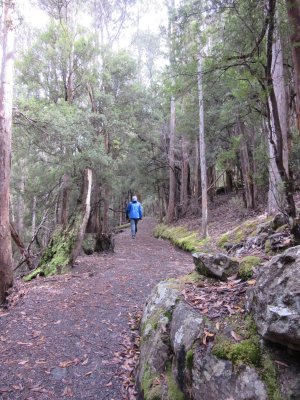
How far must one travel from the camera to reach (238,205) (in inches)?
571

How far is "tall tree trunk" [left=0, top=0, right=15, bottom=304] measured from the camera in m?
6.25

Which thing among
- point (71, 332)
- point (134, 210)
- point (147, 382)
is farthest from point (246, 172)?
point (147, 382)

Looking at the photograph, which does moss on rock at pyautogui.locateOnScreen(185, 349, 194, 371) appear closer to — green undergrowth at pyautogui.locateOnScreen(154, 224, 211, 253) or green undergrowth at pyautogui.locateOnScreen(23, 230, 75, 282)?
green undergrowth at pyautogui.locateOnScreen(23, 230, 75, 282)

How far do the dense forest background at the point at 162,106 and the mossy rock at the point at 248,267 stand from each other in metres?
0.73

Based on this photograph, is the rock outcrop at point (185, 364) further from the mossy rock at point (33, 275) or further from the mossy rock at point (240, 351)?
the mossy rock at point (33, 275)

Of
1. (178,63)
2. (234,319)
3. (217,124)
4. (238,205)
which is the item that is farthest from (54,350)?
(217,124)

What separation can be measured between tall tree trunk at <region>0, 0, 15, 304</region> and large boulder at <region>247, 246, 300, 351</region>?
5.17m

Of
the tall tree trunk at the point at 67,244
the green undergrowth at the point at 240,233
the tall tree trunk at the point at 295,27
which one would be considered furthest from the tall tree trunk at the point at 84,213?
the tall tree trunk at the point at 295,27

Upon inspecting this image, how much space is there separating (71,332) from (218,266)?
2.55m

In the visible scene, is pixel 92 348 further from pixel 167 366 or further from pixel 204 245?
pixel 204 245

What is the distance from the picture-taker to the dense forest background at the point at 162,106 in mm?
4562

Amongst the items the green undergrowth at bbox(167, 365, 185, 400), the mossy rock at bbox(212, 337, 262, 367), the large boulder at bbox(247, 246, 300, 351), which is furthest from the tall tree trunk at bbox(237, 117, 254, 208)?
the mossy rock at bbox(212, 337, 262, 367)

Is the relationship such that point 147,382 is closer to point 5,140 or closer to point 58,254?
point 5,140

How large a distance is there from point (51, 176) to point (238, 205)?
865cm
